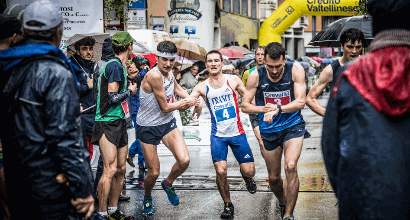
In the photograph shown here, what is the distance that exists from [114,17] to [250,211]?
5.82 m

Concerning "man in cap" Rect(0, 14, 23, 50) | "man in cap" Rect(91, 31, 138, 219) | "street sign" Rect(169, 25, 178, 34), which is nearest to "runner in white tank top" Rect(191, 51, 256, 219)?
"man in cap" Rect(91, 31, 138, 219)

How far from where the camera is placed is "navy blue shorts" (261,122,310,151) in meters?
5.76

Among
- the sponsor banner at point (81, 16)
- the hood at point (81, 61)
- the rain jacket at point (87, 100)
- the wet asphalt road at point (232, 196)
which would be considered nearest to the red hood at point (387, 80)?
the wet asphalt road at point (232, 196)

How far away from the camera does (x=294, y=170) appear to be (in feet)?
18.1

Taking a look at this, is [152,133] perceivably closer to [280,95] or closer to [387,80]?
[280,95]

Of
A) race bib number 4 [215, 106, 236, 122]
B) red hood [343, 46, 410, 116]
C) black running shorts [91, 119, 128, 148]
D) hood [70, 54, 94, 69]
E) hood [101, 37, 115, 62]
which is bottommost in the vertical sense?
black running shorts [91, 119, 128, 148]

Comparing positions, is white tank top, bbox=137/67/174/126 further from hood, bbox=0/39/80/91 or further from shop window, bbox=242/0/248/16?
shop window, bbox=242/0/248/16

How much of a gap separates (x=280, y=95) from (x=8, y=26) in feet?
10.3

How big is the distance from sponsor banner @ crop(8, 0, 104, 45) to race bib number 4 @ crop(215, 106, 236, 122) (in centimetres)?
247

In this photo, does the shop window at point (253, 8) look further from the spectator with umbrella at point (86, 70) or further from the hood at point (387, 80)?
the hood at point (387, 80)

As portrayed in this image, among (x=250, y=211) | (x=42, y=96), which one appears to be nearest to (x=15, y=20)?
(x=42, y=96)

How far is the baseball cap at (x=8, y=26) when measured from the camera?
3.98m

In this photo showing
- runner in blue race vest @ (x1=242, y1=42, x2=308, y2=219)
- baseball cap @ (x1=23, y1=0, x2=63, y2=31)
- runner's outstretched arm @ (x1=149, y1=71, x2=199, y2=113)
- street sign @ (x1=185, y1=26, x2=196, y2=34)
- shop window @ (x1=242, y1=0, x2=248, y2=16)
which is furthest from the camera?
shop window @ (x1=242, y1=0, x2=248, y2=16)

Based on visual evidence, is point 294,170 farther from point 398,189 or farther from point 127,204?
point 398,189
